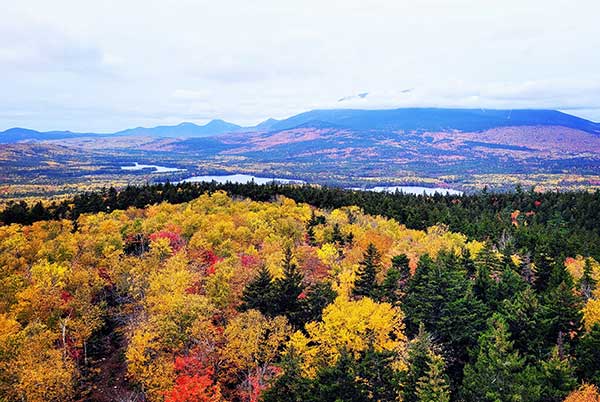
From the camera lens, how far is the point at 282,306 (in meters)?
53.5

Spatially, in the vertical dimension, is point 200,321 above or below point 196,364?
above

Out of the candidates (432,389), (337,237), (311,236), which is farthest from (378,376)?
(311,236)

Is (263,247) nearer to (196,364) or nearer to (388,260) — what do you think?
(388,260)

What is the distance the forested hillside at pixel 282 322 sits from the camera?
37.7 m

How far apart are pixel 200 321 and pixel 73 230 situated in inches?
2192

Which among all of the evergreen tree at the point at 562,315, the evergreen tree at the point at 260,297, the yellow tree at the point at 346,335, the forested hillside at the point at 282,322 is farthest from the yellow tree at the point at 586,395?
the evergreen tree at the point at 260,297

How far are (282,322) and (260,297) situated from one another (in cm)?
494

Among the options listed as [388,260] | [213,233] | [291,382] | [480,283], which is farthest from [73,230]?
[480,283]

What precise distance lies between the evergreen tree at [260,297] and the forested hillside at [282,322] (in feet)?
0.57

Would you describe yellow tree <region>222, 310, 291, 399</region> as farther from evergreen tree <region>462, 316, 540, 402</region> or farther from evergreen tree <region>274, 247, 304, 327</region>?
evergreen tree <region>462, 316, 540, 402</region>

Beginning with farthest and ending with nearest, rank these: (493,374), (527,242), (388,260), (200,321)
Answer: (527,242), (388,260), (200,321), (493,374)

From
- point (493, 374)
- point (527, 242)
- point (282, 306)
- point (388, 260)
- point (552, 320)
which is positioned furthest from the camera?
point (527, 242)

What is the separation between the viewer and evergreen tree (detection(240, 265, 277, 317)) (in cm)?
5225

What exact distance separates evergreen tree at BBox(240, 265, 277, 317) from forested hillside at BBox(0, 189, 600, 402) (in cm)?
17
